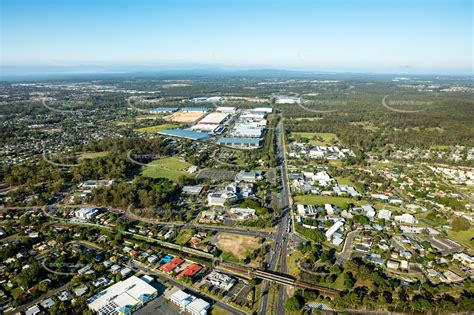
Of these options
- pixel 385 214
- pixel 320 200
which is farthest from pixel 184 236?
pixel 385 214

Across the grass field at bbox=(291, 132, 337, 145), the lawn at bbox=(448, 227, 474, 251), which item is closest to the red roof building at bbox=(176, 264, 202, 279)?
the lawn at bbox=(448, 227, 474, 251)

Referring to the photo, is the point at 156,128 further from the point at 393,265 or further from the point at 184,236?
the point at 393,265

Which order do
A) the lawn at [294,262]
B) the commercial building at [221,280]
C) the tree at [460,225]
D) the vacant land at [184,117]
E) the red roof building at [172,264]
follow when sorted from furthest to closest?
the vacant land at [184,117] → the tree at [460,225] → the red roof building at [172,264] → the lawn at [294,262] → the commercial building at [221,280]

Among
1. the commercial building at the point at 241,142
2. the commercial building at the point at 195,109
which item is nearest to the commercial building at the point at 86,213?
the commercial building at the point at 241,142

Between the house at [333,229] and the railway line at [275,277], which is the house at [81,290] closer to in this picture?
the railway line at [275,277]

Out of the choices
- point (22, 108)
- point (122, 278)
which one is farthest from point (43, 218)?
point (22, 108)

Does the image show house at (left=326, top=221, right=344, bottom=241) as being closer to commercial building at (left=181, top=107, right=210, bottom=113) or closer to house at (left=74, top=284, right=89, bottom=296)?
house at (left=74, top=284, right=89, bottom=296)
